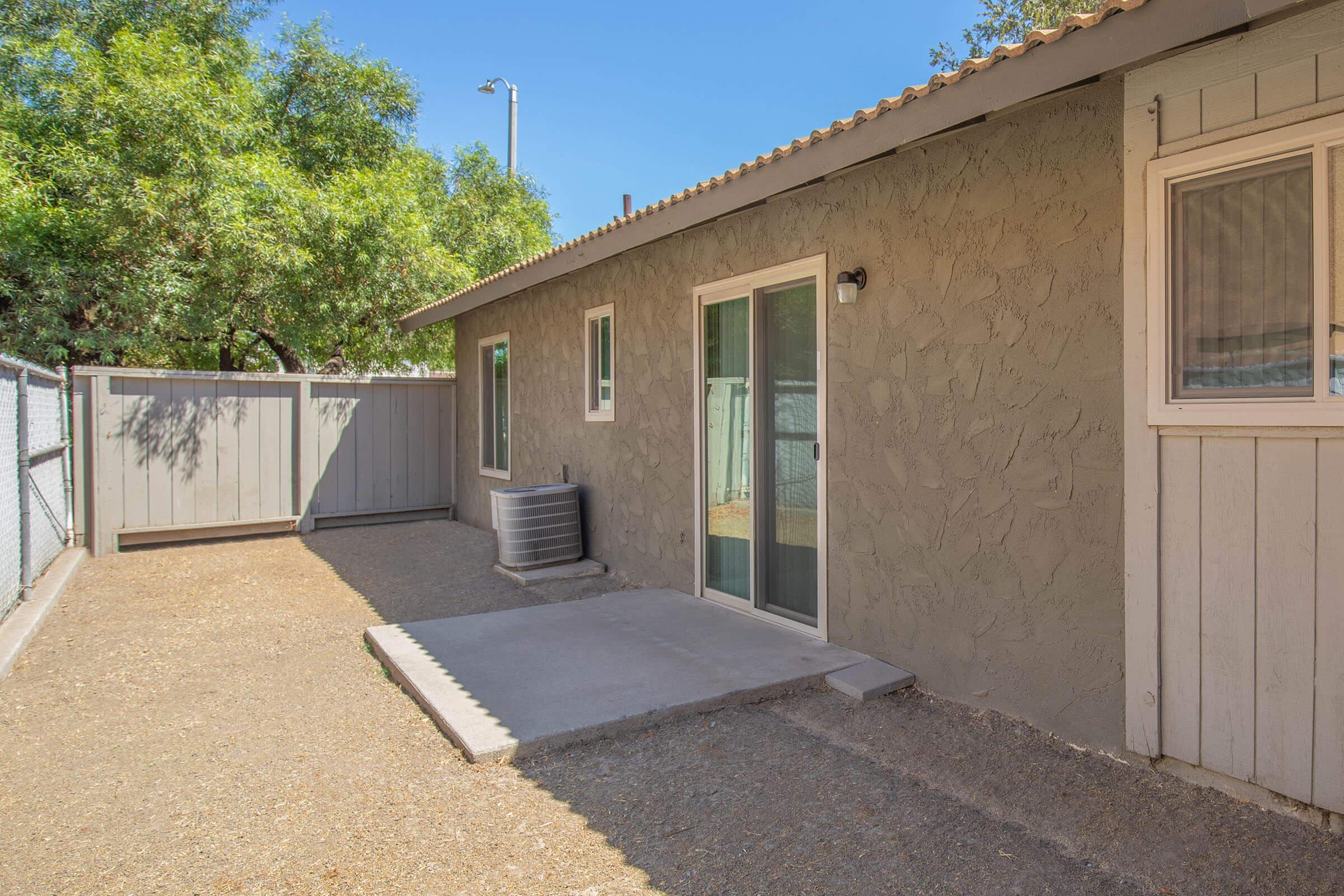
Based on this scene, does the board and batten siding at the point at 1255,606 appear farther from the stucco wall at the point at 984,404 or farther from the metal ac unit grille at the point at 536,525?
the metal ac unit grille at the point at 536,525

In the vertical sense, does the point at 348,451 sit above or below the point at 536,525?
above

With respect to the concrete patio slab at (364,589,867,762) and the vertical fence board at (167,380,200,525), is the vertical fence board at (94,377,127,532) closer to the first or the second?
the vertical fence board at (167,380,200,525)

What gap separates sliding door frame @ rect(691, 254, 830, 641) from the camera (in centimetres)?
443

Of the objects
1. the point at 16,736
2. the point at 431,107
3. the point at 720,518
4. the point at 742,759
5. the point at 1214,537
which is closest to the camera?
the point at 1214,537

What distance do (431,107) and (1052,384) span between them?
1484 centimetres

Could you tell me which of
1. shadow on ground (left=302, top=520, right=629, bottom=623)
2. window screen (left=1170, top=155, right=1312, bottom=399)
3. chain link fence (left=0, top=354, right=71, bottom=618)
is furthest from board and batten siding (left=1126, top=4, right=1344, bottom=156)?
chain link fence (left=0, top=354, right=71, bottom=618)

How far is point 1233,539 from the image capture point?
8.86 feet

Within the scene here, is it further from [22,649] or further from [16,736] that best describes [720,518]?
[22,649]

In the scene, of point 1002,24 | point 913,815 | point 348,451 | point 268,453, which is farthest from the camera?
point 1002,24

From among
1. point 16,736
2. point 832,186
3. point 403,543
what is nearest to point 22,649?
point 16,736

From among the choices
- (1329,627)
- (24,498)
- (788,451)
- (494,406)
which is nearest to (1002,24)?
(494,406)

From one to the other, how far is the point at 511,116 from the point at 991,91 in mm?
15935

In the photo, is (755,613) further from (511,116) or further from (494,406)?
(511,116)

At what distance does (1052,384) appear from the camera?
3.25 meters
